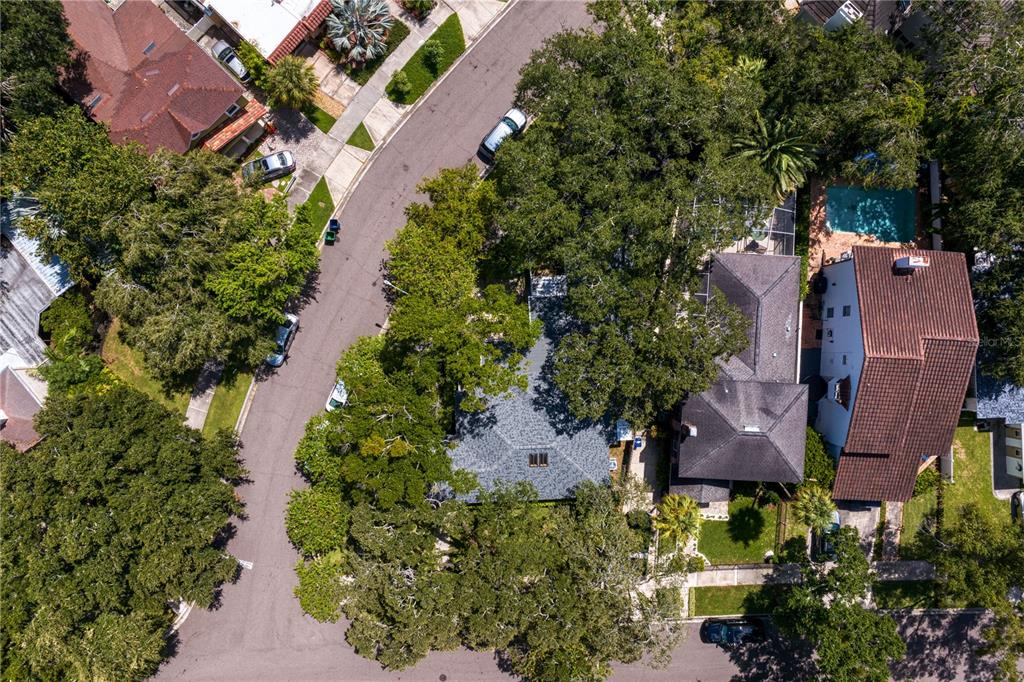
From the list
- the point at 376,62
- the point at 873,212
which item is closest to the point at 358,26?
the point at 376,62

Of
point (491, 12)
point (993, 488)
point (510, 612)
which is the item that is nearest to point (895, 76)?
point (491, 12)

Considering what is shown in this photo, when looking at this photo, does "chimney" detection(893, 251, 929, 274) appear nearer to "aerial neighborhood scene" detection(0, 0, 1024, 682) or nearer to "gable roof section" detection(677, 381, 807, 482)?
"aerial neighborhood scene" detection(0, 0, 1024, 682)

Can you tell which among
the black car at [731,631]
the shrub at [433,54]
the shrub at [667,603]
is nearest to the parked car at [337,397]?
the shrub at [433,54]

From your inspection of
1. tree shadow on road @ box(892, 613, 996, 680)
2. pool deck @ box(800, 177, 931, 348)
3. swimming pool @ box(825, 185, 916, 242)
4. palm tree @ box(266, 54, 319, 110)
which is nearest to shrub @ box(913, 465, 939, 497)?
tree shadow on road @ box(892, 613, 996, 680)

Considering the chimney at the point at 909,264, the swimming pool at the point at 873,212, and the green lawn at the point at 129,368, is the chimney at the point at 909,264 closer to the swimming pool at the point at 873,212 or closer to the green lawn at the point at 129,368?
the swimming pool at the point at 873,212

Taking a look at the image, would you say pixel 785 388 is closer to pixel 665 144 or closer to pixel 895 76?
pixel 665 144
